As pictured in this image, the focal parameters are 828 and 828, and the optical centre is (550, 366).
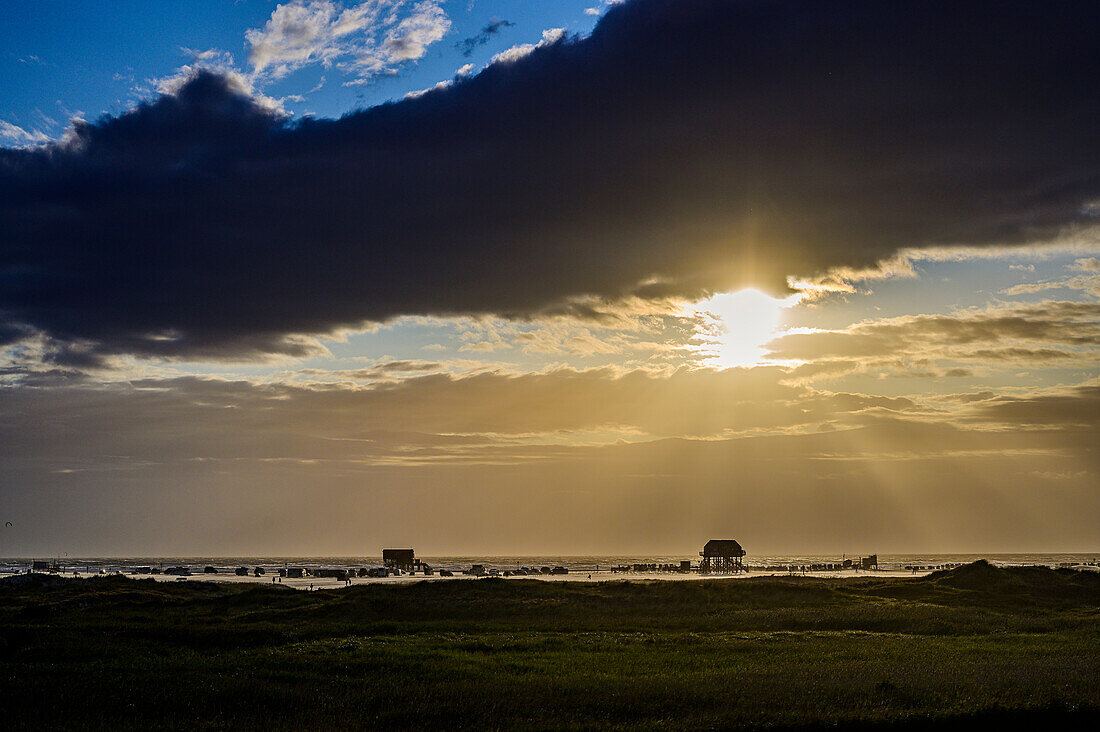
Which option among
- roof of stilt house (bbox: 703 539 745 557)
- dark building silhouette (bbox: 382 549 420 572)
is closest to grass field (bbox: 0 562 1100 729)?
roof of stilt house (bbox: 703 539 745 557)

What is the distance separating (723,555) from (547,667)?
104292mm

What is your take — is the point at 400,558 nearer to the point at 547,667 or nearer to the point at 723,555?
the point at 723,555

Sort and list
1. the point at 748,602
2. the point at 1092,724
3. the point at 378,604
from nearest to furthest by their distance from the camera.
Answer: the point at 1092,724, the point at 378,604, the point at 748,602

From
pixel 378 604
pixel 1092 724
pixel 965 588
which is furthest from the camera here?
pixel 965 588

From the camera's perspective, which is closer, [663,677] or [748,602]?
[663,677]

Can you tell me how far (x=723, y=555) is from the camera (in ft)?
408

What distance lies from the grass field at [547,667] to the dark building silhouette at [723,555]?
239 ft

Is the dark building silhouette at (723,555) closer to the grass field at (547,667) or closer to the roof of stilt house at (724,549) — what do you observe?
the roof of stilt house at (724,549)

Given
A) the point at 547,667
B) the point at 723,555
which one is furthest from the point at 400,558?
the point at 547,667

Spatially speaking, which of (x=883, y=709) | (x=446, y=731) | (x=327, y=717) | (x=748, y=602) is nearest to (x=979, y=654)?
(x=883, y=709)

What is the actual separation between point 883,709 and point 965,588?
49.6 m

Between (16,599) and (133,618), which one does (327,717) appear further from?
(16,599)

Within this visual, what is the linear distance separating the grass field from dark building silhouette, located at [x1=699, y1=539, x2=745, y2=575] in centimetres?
Answer: 7281

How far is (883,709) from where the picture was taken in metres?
19.3
